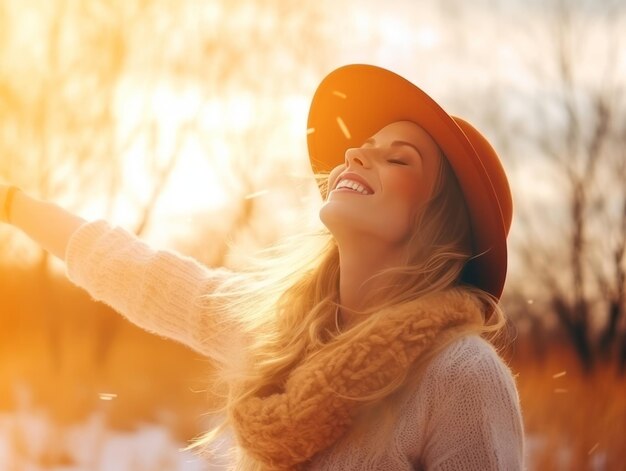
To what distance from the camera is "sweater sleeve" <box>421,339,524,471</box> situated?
3.44 feet

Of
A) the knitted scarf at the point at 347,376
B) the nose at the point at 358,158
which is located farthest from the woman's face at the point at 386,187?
the knitted scarf at the point at 347,376

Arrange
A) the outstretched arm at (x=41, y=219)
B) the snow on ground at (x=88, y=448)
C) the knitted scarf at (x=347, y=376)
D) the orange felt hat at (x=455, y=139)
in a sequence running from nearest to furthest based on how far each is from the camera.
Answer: the knitted scarf at (x=347, y=376)
the orange felt hat at (x=455, y=139)
the outstretched arm at (x=41, y=219)
the snow on ground at (x=88, y=448)

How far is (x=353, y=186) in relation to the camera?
1.32 meters

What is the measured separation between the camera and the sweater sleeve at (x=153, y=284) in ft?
5.05

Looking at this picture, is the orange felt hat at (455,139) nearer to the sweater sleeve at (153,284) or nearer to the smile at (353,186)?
the smile at (353,186)

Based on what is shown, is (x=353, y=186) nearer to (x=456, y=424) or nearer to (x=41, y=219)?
(x=456, y=424)

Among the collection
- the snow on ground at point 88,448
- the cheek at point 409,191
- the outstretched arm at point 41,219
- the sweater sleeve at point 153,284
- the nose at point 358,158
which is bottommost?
the snow on ground at point 88,448

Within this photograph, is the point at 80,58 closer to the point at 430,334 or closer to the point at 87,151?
the point at 87,151

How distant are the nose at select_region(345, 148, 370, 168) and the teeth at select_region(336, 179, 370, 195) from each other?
0.04m

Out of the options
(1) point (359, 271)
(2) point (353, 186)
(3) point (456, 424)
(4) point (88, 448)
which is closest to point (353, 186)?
(2) point (353, 186)

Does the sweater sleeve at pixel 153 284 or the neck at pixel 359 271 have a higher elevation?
the neck at pixel 359 271

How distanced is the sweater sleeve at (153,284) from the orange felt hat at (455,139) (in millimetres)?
446

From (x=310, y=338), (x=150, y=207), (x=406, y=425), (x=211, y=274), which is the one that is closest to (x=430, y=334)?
(x=406, y=425)

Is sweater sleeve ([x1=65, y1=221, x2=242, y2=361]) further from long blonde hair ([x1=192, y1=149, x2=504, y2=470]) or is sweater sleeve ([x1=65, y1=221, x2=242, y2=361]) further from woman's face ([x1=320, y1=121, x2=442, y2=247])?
woman's face ([x1=320, y1=121, x2=442, y2=247])
